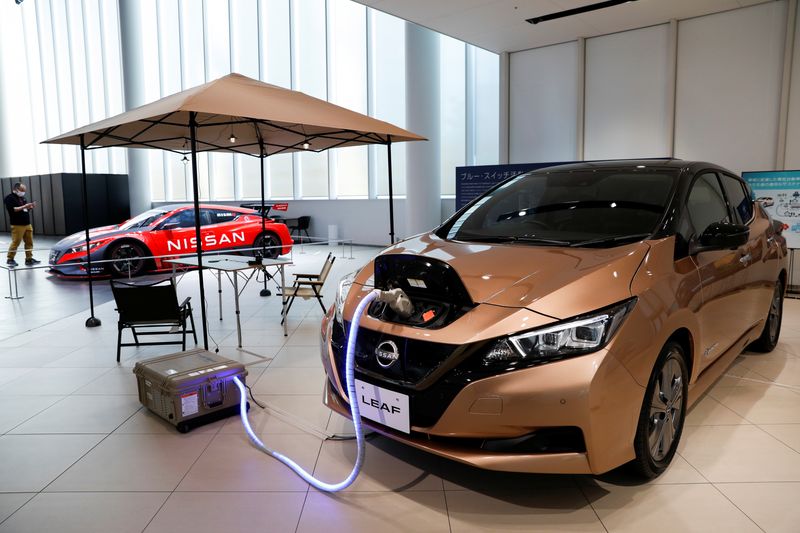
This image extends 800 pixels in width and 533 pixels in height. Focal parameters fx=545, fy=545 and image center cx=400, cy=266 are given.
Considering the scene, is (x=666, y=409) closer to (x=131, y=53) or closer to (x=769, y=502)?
(x=769, y=502)

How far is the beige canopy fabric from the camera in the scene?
367 centimetres

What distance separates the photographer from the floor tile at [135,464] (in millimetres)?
2496

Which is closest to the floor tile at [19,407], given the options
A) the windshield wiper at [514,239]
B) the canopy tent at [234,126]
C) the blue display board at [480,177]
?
the canopy tent at [234,126]

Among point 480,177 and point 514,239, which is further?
point 480,177

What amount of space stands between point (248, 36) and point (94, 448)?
612 inches

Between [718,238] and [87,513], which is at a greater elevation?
[718,238]

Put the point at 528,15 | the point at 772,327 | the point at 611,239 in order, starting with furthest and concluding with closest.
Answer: the point at 528,15 → the point at 772,327 → the point at 611,239

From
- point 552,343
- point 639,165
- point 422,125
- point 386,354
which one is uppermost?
point 422,125

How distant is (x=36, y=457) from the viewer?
9.11 feet

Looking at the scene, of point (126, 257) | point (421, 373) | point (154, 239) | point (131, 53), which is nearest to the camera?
point (421, 373)

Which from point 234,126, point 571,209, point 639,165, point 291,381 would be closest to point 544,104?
point 234,126

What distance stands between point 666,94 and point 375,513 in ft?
23.9

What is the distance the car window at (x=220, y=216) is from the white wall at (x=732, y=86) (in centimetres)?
718

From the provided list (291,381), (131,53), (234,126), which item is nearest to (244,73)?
(131,53)
